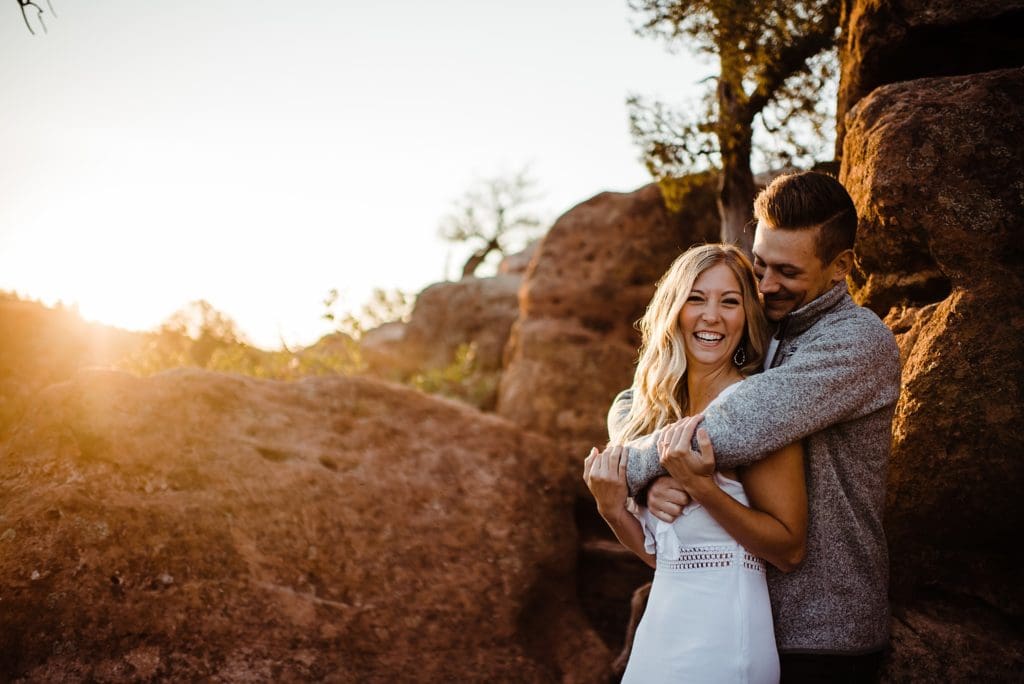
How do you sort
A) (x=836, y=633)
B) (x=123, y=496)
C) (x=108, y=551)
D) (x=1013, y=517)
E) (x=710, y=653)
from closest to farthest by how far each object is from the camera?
(x=710, y=653) < (x=836, y=633) < (x=1013, y=517) < (x=108, y=551) < (x=123, y=496)

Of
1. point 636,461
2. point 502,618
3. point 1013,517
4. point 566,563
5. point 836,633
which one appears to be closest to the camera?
point 836,633

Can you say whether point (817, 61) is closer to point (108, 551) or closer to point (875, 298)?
point (875, 298)

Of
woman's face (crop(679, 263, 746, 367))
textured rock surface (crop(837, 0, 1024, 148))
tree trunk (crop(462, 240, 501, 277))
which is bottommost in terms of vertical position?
woman's face (crop(679, 263, 746, 367))

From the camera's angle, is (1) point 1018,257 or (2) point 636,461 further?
(1) point 1018,257

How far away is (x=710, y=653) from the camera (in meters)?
2.52

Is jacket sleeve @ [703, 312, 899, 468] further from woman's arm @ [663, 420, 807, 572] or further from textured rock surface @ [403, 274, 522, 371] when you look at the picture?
textured rock surface @ [403, 274, 522, 371]

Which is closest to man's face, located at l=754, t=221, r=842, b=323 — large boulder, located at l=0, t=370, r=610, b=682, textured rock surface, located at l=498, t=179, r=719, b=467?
large boulder, located at l=0, t=370, r=610, b=682

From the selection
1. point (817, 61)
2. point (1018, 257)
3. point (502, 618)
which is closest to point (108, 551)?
point (502, 618)

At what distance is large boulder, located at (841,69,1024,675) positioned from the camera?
329 centimetres

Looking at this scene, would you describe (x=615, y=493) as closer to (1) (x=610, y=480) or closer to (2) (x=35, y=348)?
(1) (x=610, y=480)

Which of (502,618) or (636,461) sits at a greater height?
(636,461)

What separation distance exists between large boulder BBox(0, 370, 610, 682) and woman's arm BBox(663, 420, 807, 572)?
8.45ft

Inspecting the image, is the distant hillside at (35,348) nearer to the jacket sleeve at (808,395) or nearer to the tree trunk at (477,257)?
the jacket sleeve at (808,395)

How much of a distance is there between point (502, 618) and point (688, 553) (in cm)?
255
